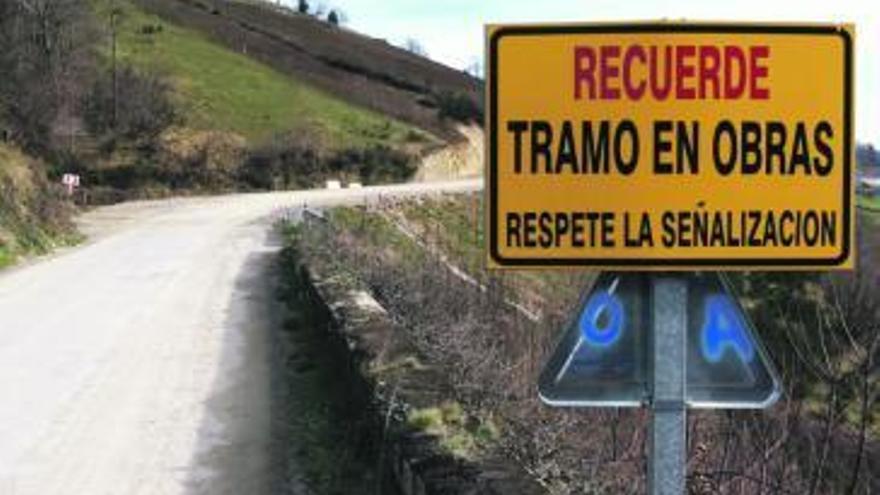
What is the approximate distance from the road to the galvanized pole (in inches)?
212

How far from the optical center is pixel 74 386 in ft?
40.8

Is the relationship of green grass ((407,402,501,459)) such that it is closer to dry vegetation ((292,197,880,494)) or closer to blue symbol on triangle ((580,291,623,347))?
dry vegetation ((292,197,880,494))

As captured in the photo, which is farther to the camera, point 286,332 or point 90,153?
point 90,153

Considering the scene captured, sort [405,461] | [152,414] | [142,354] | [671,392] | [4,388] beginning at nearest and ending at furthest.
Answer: [671,392], [405,461], [152,414], [4,388], [142,354]

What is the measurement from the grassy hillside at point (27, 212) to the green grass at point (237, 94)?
2693cm

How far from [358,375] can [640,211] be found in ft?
21.4

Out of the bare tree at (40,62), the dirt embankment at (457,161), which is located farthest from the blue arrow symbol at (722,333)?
the dirt embankment at (457,161)

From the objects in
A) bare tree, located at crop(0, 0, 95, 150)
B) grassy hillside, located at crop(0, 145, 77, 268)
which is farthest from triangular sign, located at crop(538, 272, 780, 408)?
bare tree, located at crop(0, 0, 95, 150)

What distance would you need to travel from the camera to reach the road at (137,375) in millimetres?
9141

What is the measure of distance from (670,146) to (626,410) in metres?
4.16

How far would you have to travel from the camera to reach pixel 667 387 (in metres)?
3.58

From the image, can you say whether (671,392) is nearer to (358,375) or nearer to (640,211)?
(640,211)

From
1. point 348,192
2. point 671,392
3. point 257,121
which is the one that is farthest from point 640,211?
point 257,121

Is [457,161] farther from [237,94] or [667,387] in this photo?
[667,387]
